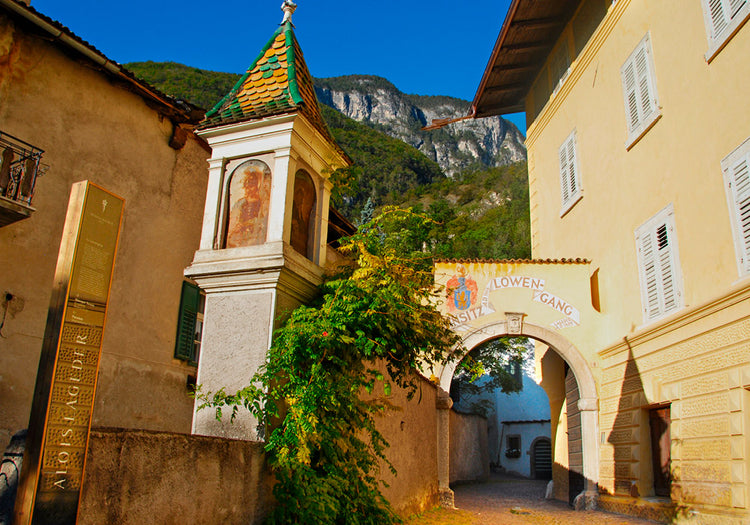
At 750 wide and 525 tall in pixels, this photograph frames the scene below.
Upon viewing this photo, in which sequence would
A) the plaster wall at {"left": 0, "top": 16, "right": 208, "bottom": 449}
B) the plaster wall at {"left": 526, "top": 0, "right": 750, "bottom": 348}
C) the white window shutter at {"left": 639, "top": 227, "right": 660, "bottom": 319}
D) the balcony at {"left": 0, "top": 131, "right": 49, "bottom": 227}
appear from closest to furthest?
the balcony at {"left": 0, "top": 131, "right": 49, "bottom": 227} → the plaster wall at {"left": 0, "top": 16, "right": 208, "bottom": 449} → the plaster wall at {"left": 526, "top": 0, "right": 750, "bottom": 348} → the white window shutter at {"left": 639, "top": 227, "right": 660, "bottom": 319}

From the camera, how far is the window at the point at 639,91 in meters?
11.2

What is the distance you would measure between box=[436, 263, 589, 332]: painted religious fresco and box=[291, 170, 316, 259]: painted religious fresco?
785 cm

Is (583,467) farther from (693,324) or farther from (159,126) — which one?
(159,126)

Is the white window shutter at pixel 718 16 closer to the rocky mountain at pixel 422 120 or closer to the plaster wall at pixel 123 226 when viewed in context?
the plaster wall at pixel 123 226

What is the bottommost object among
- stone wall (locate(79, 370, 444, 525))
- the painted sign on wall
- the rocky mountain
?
stone wall (locate(79, 370, 444, 525))

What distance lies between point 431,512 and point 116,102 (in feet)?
27.8

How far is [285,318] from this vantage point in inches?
197

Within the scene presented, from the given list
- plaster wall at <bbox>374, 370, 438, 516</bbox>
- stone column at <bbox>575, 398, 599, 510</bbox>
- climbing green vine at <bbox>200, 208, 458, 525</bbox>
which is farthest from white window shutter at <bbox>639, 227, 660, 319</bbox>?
climbing green vine at <bbox>200, 208, 458, 525</bbox>

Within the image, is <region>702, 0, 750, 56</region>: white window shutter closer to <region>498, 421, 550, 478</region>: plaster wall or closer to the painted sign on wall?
the painted sign on wall

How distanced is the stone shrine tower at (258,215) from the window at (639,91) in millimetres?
7427

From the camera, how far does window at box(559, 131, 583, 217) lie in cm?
1451

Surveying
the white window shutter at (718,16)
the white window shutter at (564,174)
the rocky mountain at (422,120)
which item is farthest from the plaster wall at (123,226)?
the rocky mountain at (422,120)

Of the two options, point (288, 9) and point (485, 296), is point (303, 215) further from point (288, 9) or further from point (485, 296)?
point (485, 296)

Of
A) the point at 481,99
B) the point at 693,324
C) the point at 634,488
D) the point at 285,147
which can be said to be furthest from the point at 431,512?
the point at 481,99
